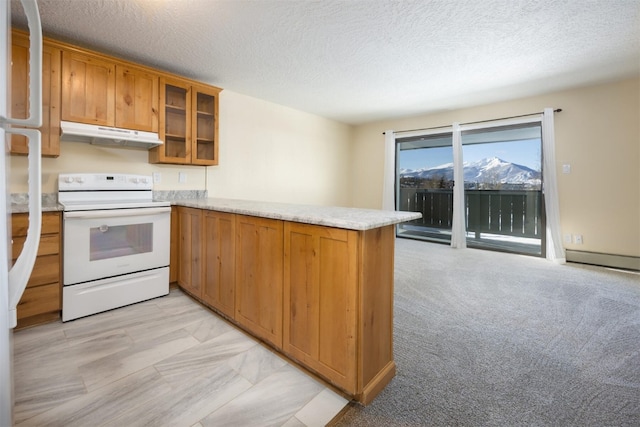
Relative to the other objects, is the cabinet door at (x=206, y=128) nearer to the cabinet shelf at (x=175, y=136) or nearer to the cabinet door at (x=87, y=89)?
the cabinet shelf at (x=175, y=136)

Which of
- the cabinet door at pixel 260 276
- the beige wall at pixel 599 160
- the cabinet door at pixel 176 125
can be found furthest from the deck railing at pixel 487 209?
the cabinet door at pixel 260 276

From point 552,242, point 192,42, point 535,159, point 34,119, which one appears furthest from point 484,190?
point 34,119

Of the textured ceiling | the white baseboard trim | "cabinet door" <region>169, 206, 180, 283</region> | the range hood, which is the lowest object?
the white baseboard trim

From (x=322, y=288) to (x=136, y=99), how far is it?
250cm

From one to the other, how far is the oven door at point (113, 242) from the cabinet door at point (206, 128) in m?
0.86

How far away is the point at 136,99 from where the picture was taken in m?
2.63

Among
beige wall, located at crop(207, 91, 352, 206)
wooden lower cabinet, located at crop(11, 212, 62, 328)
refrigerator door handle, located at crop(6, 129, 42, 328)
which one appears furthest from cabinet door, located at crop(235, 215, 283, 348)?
beige wall, located at crop(207, 91, 352, 206)

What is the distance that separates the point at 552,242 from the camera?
3.92m

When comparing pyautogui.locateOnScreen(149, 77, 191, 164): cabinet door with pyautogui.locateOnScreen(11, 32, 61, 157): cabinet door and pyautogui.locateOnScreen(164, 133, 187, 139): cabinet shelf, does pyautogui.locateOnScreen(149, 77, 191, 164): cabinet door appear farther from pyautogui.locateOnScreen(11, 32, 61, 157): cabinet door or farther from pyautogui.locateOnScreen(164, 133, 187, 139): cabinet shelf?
pyautogui.locateOnScreen(11, 32, 61, 157): cabinet door

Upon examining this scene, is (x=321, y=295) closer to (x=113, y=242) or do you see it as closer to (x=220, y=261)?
(x=220, y=261)

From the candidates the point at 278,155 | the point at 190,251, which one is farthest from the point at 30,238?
the point at 278,155

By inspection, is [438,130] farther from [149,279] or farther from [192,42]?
[149,279]

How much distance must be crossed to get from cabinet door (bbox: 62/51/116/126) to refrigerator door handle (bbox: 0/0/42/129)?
1.95 meters

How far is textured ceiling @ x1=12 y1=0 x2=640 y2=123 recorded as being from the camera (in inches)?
82.8
